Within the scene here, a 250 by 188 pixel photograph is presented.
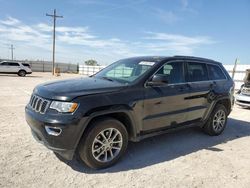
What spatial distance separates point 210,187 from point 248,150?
2.09 metres

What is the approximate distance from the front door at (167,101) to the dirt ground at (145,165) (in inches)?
23.2

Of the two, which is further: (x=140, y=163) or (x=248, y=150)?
(x=248, y=150)

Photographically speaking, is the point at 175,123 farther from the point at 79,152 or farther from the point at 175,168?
the point at 79,152

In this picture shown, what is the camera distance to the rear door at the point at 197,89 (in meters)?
5.01

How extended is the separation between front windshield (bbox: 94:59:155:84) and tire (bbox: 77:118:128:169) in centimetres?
87

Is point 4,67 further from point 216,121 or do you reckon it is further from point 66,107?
point 66,107

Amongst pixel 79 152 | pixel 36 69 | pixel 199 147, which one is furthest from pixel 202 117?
pixel 36 69

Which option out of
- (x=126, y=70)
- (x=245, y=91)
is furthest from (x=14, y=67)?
(x=126, y=70)

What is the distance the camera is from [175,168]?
3.94 m

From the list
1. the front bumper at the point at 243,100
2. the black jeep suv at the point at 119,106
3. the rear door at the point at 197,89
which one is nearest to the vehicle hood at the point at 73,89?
the black jeep suv at the point at 119,106

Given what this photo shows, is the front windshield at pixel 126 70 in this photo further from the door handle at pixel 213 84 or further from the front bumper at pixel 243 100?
the front bumper at pixel 243 100

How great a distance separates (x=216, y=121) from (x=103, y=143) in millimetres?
3248

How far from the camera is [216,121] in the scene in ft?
19.1

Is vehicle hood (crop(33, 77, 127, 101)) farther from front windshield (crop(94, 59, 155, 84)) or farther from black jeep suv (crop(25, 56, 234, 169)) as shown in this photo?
front windshield (crop(94, 59, 155, 84))
